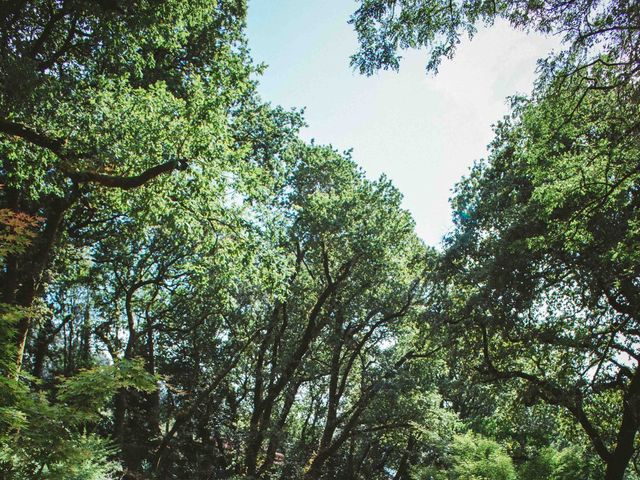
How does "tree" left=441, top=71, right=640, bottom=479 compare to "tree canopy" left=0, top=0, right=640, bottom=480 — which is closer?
"tree canopy" left=0, top=0, right=640, bottom=480

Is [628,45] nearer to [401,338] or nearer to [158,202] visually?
[158,202]

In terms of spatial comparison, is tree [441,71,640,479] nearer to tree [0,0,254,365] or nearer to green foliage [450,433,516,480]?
green foliage [450,433,516,480]

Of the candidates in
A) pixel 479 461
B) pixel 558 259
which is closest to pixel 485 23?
pixel 558 259

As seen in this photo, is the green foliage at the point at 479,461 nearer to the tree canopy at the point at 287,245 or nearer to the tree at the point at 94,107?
the tree canopy at the point at 287,245

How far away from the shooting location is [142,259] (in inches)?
538

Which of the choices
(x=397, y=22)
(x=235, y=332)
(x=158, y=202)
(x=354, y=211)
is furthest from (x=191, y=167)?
(x=235, y=332)

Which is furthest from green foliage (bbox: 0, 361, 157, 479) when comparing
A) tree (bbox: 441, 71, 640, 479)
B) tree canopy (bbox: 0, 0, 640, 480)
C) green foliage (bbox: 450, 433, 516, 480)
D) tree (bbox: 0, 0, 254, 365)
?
green foliage (bbox: 450, 433, 516, 480)

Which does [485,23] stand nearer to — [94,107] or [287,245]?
[94,107]

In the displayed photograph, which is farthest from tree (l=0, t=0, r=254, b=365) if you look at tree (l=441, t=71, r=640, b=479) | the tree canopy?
tree (l=441, t=71, r=640, b=479)

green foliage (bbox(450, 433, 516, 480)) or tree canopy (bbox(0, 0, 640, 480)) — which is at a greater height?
tree canopy (bbox(0, 0, 640, 480))

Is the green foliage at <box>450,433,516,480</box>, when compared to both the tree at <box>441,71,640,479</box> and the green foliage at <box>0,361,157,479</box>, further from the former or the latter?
the green foliage at <box>0,361,157,479</box>

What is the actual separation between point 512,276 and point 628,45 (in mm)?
4808

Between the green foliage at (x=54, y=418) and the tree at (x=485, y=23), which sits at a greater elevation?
the tree at (x=485, y=23)

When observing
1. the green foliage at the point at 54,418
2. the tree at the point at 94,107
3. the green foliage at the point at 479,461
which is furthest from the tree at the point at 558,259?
the green foliage at the point at 54,418
